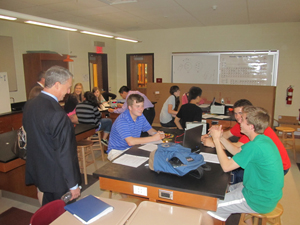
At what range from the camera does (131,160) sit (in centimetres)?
215

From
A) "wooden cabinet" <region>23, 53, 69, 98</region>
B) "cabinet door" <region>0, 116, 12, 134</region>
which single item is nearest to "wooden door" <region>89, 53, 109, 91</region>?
"wooden cabinet" <region>23, 53, 69, 98</region>

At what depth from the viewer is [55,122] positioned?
5.76ft

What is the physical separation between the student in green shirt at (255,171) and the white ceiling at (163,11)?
299 centimetres

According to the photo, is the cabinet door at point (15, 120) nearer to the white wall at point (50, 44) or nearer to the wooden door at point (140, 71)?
the white wall at point (50, 44)

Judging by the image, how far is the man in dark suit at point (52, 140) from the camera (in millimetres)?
1772

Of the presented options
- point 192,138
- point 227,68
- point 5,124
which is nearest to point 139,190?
point 192,138

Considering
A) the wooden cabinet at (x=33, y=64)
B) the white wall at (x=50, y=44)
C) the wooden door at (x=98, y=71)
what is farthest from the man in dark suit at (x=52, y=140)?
the wooden door at (x=98, y=71)

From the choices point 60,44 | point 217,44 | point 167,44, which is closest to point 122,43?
point 167,44

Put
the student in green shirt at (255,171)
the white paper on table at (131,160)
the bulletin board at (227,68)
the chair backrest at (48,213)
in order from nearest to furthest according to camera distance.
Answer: the chair backrest at (48,213) → the student in green shirt at (255,171) → the white paper on table at (131,160) → the bulletin board at (227,68)

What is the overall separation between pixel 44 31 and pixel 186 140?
5.46 m

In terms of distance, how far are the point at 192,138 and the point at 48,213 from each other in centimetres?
141

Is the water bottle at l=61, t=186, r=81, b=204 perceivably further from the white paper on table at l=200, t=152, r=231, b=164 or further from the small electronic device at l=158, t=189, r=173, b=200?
the white paper on table at l=200, t=152, r=231, b=164

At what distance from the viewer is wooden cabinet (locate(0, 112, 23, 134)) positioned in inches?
174

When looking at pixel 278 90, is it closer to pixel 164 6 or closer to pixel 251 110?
pixel 164 6
